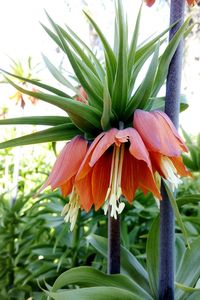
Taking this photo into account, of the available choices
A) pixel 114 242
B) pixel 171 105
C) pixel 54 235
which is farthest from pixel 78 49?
pixel 54 235

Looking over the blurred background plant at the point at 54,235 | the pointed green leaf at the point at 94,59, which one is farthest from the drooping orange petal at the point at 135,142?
the blurred background plant at the point at 54,235

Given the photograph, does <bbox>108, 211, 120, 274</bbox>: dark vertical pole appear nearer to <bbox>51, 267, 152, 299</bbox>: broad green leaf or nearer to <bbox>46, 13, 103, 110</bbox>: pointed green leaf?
<bbox>51, 267, 152, 299</bbox>: broad green leaf

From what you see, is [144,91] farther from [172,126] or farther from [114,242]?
[114,242]

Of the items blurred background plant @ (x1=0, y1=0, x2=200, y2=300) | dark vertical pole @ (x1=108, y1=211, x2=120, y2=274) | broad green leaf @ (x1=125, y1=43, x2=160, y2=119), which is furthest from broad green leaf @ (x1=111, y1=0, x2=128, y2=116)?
blurred background plant @ (x1=0, y1=0, x2=200, y2=300)

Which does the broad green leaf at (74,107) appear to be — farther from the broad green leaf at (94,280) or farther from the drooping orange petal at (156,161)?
the broad green leaf at (94,280)

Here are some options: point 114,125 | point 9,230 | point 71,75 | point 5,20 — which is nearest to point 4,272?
point 9,230

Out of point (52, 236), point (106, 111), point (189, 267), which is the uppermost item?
point (106, 111)
